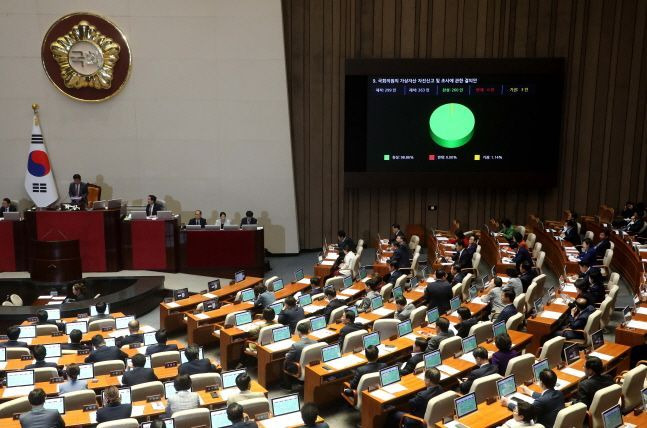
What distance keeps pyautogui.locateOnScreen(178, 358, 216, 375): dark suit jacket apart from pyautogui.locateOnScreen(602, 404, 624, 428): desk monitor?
169 inches

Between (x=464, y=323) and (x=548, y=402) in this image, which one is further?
(x=464, y=323)

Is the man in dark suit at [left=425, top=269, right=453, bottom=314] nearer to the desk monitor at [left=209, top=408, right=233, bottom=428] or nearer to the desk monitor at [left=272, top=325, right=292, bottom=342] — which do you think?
the desk monitor at [left=272, top=325, right=292, bottom=342]

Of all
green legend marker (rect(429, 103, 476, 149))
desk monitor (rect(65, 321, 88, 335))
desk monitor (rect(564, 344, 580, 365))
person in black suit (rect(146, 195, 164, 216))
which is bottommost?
desk monitor (rect(65, 321, 88, 335))

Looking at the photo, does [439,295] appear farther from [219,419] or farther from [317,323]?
[219,419]

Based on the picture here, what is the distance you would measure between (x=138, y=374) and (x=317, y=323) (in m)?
2.74

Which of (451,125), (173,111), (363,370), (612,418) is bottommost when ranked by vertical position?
(363,370)

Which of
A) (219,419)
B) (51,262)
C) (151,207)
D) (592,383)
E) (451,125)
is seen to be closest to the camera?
(219,419)

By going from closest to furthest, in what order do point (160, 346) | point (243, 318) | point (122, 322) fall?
point (160, 346) < point (243, 318) < point (122, 322)

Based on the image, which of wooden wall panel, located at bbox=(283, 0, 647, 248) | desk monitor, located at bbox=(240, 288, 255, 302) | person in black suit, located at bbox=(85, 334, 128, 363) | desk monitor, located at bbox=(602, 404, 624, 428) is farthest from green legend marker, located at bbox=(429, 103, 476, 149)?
desk monitor, located at bbox=(602, 404, 624, 428)

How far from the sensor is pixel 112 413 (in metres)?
6.45

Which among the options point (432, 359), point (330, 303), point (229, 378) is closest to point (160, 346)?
point (229, 378)

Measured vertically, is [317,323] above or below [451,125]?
below

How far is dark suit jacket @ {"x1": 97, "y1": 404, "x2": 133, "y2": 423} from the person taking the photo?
21.1ft

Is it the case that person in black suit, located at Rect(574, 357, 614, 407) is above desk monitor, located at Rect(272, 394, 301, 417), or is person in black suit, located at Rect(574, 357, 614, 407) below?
above
